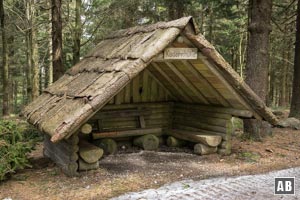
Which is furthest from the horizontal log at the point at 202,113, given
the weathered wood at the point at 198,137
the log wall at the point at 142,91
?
the log wall at the point at 142,91

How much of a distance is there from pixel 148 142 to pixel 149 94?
144 centimetres

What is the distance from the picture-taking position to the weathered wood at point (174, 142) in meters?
9.77

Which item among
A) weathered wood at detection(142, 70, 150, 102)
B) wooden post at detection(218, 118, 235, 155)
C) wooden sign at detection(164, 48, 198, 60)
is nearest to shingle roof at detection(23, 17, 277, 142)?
wooden sign at detection(164, 48, 198, 60)

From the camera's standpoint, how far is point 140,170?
24.1 feet

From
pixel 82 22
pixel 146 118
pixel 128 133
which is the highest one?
pixel 82 22

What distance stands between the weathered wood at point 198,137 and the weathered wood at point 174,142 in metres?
0.14

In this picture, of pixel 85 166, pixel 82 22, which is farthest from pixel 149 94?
pixel 82 22

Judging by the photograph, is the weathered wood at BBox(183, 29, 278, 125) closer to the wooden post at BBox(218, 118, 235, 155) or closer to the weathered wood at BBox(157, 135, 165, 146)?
the wooden post at BBox(218, 118, 235, 155)

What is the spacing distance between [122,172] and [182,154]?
2.24 m

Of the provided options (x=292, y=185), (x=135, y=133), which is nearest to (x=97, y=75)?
(x=135, y=133)

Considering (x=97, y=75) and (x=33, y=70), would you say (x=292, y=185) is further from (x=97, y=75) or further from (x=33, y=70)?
(x=33, y=70)

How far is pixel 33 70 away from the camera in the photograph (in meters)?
15.6

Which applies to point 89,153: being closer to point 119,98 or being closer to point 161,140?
point 119,98

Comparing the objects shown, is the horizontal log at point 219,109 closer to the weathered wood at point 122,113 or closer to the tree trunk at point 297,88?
the weathered wood at point 122,113
